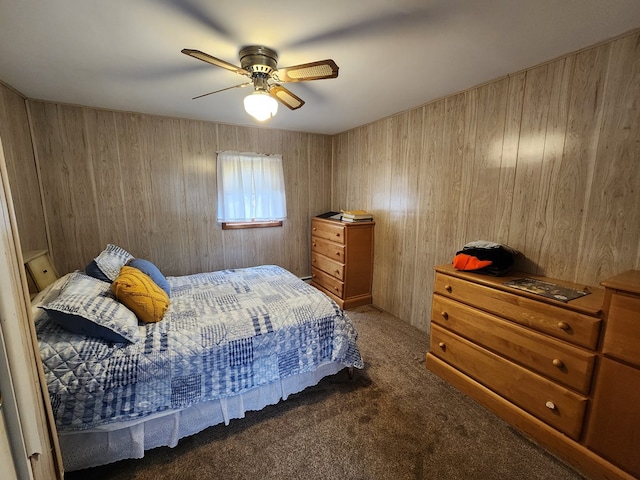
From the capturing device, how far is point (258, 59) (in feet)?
5.47

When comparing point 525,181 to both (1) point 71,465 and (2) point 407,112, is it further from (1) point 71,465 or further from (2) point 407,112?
(1) point 71,465

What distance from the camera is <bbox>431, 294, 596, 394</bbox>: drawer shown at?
142cm

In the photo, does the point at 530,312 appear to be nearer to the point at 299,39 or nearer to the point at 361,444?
the point at 361,444

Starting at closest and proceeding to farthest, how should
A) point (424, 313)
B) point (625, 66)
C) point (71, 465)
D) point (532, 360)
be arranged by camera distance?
point (71, 465)
point (625, 66)
point (532, 360)
point (424, 313)

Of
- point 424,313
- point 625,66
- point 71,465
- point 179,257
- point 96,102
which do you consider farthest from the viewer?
point 179,257

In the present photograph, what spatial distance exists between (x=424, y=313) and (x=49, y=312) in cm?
292

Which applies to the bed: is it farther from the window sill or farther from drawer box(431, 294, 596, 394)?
the window sill

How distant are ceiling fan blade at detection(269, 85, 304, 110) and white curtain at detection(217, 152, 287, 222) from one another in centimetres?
157

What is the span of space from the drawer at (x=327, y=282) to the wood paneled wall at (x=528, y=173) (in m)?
0.70

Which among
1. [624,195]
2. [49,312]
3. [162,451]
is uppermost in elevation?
[624,195]

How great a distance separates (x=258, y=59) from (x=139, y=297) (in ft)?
5.54

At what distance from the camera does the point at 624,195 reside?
155cm

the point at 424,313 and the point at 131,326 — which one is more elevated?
the point at 131,326

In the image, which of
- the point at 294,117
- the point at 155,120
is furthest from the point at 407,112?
the point at 155,120
